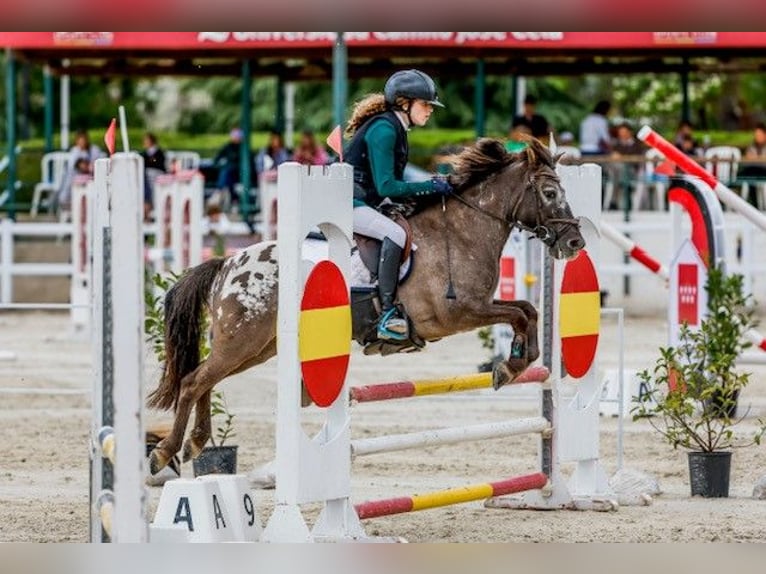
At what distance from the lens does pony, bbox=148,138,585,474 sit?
822cm

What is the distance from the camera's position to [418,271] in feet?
28.2

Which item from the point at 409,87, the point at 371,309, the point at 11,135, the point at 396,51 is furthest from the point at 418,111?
the point at 11,135

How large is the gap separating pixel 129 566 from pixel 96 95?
35158 millimetres

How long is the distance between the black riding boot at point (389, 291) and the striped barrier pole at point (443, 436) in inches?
23.0

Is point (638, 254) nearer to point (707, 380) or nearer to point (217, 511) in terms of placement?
point (707, 380)

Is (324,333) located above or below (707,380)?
above

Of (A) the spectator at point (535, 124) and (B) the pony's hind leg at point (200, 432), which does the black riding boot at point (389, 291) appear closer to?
(B) the pony's hind leg at point (200, 432)

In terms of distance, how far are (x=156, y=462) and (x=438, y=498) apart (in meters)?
1.40

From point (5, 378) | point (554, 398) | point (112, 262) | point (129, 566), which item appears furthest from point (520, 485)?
point (5, 378)

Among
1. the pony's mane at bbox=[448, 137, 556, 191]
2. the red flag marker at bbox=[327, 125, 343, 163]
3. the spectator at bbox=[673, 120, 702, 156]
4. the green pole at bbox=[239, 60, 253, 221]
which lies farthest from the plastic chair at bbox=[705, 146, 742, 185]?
the red flag marker at bbox=[327, 125, 343, 163]

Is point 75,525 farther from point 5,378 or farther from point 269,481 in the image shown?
point 5,378

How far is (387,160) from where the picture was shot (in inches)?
327

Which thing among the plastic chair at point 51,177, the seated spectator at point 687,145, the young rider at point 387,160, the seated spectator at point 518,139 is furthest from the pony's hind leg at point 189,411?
the plastic chair at point 51,177

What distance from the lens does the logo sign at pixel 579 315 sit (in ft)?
28.2
